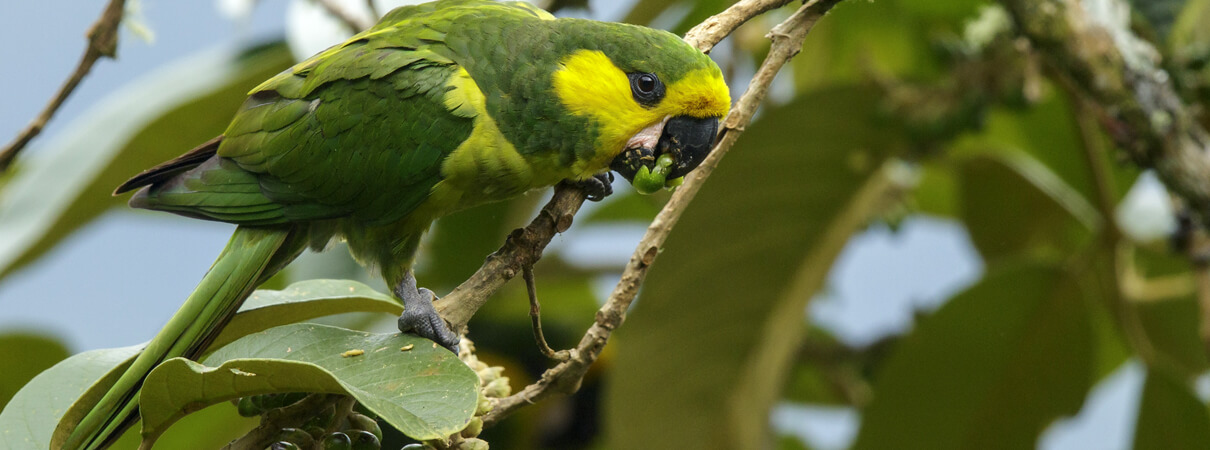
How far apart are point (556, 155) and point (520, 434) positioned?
5.40ft

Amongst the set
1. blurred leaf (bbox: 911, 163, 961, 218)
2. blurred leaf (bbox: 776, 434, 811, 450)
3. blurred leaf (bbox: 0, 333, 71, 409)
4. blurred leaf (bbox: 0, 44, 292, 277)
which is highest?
blurred leaf (bbox: 0, 44, 292, 277)

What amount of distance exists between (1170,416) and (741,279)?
3.29 ft

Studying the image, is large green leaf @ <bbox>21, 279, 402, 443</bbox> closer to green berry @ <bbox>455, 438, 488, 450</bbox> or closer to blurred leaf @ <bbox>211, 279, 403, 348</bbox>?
blurred leaf @ <bbox>211, 279, 403, 348</bbox>

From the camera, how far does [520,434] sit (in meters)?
3.12

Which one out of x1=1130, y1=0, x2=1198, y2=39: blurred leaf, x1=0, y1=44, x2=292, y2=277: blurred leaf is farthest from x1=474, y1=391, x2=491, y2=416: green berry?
x1=1130, y1=0, x2=1198, y2=39: blurred leaf

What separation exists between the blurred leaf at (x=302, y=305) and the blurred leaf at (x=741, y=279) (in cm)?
110

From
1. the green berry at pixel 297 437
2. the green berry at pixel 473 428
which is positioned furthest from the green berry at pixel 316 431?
the green berry at pixel 473 428

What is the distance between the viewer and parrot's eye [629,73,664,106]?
1.60 m

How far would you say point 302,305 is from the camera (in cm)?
144

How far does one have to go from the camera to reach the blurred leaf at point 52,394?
127 centimetres

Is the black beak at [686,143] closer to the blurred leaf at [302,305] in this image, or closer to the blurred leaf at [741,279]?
the blurred leaf at [302,305]

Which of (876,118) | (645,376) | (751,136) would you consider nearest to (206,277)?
(645,376)

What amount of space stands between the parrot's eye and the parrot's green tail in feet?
2.13

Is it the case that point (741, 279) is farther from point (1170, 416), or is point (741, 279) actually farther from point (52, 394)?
point (52, 394)
